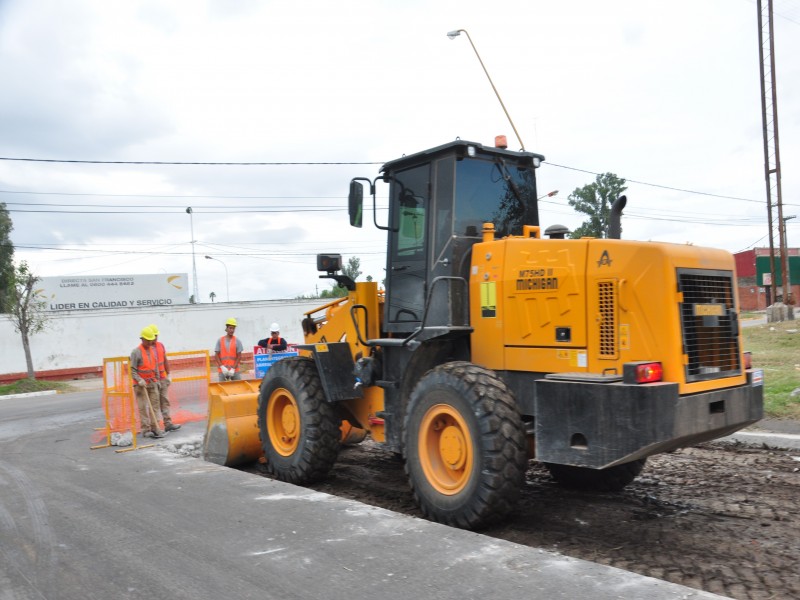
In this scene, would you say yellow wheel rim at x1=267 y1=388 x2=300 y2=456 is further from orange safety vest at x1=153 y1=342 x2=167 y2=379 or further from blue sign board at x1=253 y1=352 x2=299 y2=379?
blue sign board at x1=253 y1=352 x2=299 y2=379

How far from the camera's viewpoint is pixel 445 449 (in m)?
5.27

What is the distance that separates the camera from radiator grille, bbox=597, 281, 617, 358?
4.79 m

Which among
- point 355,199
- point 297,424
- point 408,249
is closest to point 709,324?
point 408,249

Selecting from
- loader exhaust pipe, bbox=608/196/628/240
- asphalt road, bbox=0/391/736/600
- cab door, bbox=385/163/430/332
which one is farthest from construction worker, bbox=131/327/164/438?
loader exhaust pipe, bbox=608/196/628/240

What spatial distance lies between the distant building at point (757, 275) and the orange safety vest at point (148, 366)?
44.8 metres

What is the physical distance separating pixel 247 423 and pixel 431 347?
301 centimetres

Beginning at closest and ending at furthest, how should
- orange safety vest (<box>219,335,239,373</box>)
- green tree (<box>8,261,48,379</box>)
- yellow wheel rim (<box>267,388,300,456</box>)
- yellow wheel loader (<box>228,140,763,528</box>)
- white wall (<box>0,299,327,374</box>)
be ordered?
yellow wheel loader (<box>228,140,763,528</box>), yellow wheel rim (<box>267,388,300,456</box>), orange safety vest (<box>219,335,239,373</box>), green tree (<box>8,261,48,379</box>), white wall (<box>0,299,327,374</box>)

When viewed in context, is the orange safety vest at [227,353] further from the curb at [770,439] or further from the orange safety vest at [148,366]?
A: the curb at [770,439]

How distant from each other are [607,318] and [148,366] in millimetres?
7673

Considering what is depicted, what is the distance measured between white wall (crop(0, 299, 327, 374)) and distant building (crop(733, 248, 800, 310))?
32833mm

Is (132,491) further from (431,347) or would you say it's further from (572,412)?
(572,412)

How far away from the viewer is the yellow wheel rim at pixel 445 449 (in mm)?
5086

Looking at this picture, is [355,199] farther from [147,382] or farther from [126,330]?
[126,330]

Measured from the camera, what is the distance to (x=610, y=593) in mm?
3588
